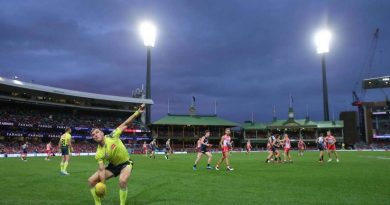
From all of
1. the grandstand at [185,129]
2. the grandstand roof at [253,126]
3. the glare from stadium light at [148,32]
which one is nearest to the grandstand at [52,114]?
the grandstand at [185,129]

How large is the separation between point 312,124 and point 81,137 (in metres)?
68.8

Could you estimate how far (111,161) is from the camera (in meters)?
9.88

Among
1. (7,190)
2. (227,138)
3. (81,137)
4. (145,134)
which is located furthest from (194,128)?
(7,190)

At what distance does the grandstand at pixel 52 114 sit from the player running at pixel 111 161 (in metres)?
58.3

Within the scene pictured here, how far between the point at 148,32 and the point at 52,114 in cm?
3091

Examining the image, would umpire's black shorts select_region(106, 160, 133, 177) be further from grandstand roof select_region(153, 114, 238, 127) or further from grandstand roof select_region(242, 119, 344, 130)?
grandstand roof select_region(242, 119, 344, 130)

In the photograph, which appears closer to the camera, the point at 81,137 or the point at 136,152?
the point at 136,152

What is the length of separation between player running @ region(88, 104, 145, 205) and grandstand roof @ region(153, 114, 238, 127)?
94023 mm

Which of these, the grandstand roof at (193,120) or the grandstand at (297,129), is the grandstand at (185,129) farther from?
the grandstand at (297,129)

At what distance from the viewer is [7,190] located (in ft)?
43.1

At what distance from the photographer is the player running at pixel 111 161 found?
9352 mm

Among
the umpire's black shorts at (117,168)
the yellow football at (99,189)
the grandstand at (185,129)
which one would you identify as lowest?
the yellow football at (99,189)

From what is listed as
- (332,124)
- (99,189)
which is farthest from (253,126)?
(99,189)

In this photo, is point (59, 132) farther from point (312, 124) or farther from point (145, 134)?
point (312, 124)
